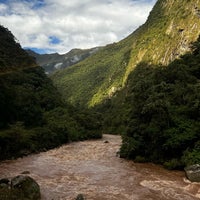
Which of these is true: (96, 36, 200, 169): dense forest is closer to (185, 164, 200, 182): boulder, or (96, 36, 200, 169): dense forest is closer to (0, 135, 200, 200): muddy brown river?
(185, 164, 200, 182): boulder

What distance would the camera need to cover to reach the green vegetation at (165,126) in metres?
36.6

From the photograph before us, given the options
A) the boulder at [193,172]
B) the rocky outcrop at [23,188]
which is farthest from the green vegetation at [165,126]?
the rocky outcrop at [23,188]

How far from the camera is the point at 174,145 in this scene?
120ft

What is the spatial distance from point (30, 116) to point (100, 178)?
100 feet

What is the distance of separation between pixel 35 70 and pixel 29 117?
117 feet

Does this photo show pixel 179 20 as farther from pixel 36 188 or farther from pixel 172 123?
pixel 36 188

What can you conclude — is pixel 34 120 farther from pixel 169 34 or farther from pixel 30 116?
pixel 169 34

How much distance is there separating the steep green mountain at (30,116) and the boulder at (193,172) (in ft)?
70.3

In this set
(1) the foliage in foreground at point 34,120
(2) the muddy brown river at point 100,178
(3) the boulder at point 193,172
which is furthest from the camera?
(1) the foliage in foreground at point 34,120

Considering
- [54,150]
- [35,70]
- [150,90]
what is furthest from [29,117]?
[35,70]

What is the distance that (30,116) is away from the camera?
195 feet

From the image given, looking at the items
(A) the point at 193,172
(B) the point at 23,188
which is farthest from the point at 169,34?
(B) the point at 23,188

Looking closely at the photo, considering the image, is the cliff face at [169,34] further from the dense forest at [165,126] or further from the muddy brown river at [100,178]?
the muddy brown river at [100,178]

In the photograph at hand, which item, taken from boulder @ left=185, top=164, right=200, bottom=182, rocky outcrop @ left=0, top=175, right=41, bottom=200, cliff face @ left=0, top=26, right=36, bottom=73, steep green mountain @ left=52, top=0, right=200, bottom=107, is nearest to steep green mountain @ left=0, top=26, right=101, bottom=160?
cliff face @ left=0, top=26, right=36, bottom=73
